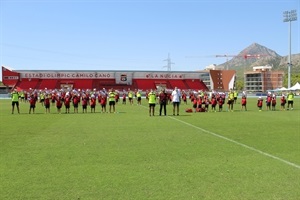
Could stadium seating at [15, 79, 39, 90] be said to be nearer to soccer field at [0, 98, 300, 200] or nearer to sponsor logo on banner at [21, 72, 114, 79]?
sponsor logo on banner at [21, 72, 114, 79]

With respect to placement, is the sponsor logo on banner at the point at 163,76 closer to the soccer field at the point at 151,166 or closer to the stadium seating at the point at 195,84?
→ the stadium seating at the point at 195,84

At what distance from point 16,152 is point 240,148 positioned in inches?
226

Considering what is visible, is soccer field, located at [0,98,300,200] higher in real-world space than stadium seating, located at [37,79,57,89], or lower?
lower

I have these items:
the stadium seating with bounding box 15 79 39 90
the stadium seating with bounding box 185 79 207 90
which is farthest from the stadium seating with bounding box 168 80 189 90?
the stadium seating with bounding box 15 79 39 90

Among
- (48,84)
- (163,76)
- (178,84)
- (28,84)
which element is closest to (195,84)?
(178,84)

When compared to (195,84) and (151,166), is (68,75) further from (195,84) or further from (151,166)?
(151,166)

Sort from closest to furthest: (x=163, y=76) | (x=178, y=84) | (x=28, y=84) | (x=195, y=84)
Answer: (x=28, y=84)
(x=178, y=84)
(x=195, y=84)
(x=163, y=76)

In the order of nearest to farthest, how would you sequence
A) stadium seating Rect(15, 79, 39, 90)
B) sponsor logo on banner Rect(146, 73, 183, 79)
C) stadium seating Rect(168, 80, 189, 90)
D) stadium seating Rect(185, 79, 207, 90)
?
stadium seating Rect(15, 79, 39, 90) < stadium seating Rect(168, 80, 189, 90) < stadium seating Rect(185, 79, 207, 90) < sponsor logo on banner Rect(146, 73, 183, 79)

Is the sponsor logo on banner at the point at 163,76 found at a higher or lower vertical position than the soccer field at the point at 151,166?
higher

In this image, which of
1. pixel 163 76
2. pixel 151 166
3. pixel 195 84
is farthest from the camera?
pixel 163 76

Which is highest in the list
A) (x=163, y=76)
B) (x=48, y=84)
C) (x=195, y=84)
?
(x=163, y=76)

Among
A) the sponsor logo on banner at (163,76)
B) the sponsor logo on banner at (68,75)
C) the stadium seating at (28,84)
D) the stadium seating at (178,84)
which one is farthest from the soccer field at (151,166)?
the sponsor logo on banner at (163,76)

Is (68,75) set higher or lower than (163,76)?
higher

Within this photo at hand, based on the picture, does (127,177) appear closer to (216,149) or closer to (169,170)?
(169,170)
